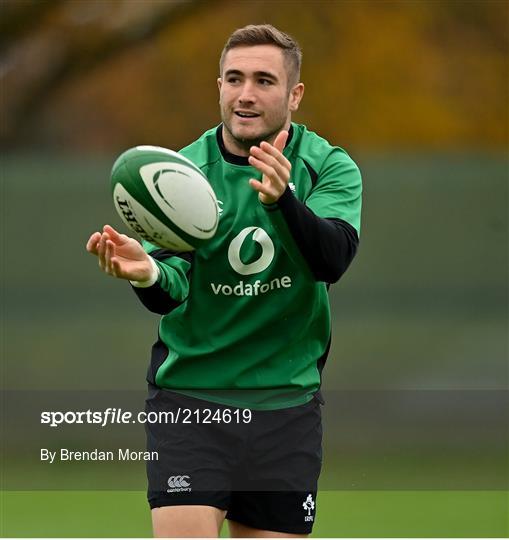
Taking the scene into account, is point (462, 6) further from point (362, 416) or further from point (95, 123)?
point (95, 123)

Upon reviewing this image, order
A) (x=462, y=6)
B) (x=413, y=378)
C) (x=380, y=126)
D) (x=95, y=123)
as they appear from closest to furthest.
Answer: (x=462, y=6) → (x=413, y=378) → (x=380, y=126) → (x=95, y=123)

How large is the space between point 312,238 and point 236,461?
2.68 ft

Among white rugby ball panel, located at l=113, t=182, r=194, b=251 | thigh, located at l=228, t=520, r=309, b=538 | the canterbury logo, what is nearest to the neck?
white rugby ball panel, located at l=113, t=182, r=194, b=251

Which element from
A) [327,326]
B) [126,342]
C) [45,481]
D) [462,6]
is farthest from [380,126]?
[327,326]

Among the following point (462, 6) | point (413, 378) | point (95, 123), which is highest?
point (95, 123)

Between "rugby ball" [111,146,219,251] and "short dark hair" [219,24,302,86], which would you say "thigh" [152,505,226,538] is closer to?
"rugby ball" [111,146,219,251]

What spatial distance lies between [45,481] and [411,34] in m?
6.26

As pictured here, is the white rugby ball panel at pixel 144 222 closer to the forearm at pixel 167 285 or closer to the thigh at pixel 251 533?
the forearm at pixel 167 285

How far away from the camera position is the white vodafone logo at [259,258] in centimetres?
457

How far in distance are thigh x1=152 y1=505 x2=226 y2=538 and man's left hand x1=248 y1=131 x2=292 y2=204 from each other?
1.04m

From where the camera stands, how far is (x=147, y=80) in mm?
14438

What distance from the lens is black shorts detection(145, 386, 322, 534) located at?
444cm

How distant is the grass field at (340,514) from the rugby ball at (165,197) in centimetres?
322

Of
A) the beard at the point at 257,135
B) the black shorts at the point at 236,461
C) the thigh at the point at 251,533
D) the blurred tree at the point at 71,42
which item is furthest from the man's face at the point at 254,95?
the blurred tree at the point at 71,42
